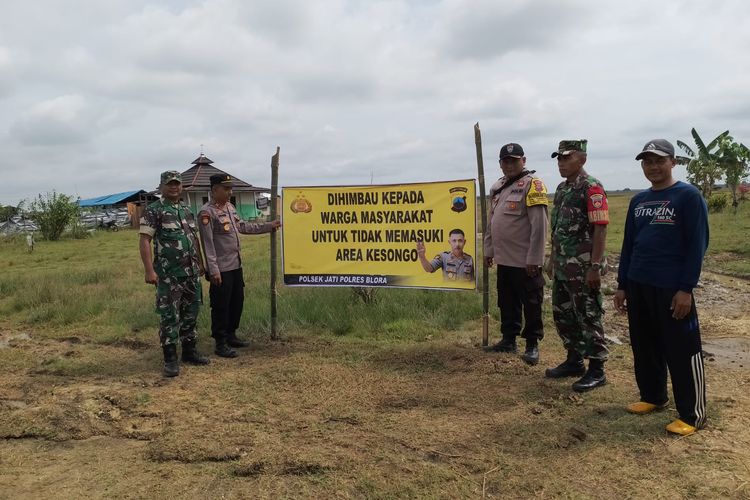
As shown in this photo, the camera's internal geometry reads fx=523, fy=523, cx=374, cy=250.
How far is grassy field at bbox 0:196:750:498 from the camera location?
2709 millimetres

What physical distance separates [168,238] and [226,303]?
93 centimetres

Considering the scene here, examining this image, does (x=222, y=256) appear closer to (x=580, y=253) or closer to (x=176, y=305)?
(x=176, y=305)

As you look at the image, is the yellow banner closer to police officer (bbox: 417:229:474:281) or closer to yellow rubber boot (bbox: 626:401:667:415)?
police officer (bbox: 417:229:474:281)

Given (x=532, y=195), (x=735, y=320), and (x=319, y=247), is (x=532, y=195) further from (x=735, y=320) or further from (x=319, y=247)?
(x=735, y=320)

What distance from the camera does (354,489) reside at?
2.64 metres

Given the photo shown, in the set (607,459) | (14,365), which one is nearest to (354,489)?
(607,459)

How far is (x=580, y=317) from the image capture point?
3.91 m

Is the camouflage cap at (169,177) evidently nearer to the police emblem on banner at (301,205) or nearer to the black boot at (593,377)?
the police emblem on banner at (301,205)

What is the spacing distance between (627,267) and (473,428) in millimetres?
1464

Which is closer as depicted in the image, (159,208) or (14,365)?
(159,208)

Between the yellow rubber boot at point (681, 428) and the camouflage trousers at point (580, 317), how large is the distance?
2.70 ft

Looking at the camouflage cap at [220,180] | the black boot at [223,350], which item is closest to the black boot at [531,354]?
the black boot at [223,350]

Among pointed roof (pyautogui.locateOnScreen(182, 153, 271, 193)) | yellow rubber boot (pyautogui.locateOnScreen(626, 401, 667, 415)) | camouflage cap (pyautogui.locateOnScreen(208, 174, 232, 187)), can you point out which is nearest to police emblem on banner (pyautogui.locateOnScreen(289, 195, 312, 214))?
camouflage cap (pyautogui.locateOnScreen(208, 174, 232, 187))

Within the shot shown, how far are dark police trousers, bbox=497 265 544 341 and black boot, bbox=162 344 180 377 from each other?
2.95 meters
